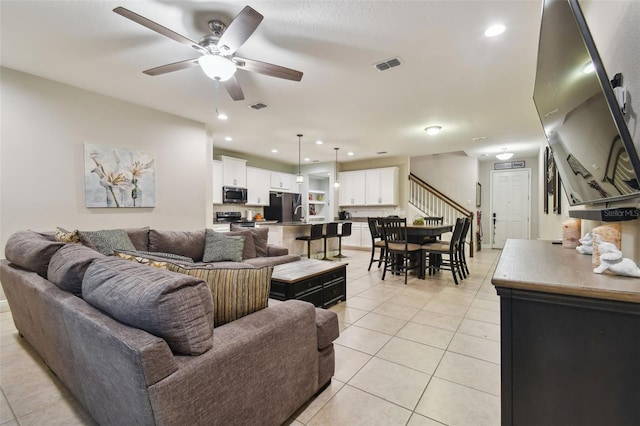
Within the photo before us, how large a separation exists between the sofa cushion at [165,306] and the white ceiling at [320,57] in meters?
2.02

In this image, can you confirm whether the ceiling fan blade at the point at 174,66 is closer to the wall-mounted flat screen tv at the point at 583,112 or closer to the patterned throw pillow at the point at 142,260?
the patterned throw pillow at the point at 142,260

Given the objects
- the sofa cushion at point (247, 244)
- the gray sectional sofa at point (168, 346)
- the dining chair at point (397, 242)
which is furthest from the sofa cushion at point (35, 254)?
the dining chair at point (397, 242)

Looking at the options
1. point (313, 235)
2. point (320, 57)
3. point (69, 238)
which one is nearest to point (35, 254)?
point (69, 238)

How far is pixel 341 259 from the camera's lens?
6355 mm

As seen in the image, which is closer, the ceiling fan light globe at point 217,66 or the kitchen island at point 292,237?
the ceiling fan light globe at point 217,66

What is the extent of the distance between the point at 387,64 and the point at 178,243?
10.3 ft

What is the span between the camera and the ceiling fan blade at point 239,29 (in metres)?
1.74

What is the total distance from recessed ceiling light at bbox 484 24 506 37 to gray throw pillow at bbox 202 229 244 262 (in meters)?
3.34

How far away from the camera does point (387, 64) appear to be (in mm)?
2816

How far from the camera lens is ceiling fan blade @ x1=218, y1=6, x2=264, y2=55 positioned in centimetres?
174

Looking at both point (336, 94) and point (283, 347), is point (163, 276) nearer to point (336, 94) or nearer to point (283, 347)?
point (283, 347)

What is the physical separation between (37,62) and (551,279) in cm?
449

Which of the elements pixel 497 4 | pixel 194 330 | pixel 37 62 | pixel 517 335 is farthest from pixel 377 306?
pixel 37 62

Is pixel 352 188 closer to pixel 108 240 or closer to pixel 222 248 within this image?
pixel 222 248
